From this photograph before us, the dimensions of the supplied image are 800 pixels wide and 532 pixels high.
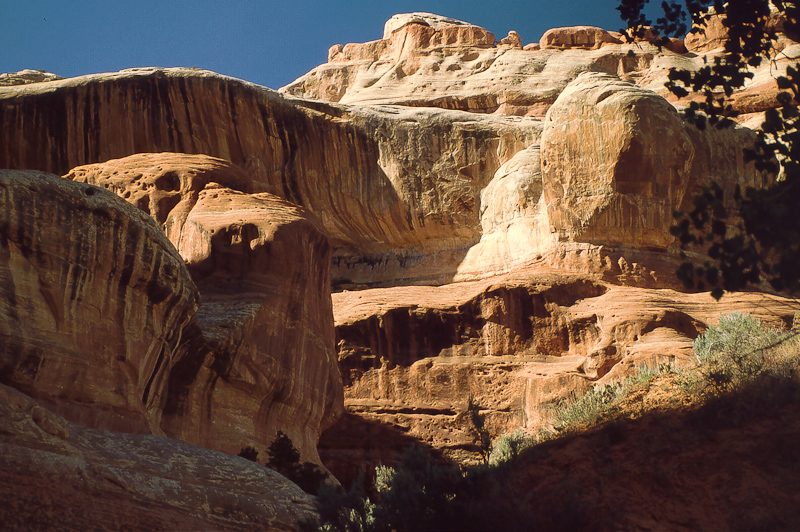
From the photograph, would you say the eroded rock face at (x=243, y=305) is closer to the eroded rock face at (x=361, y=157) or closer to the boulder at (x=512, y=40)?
the eroded rock face at (x=361, y=157)

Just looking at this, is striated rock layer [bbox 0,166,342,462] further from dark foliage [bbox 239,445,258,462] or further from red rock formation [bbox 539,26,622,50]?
red rock formation [bbox 539,26,622,50]

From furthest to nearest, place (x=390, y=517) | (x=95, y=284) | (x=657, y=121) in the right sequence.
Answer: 1. (x=657, y=121)
2. (x=95, y=284)
3. (x=390, y=517)

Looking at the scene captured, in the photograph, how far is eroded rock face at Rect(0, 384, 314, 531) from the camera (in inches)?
342

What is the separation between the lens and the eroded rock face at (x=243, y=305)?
17094 mm

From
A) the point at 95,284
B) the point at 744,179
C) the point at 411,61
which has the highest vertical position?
the point at 411,61

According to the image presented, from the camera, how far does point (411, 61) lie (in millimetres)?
52062

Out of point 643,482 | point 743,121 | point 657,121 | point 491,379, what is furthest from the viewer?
point 743,121

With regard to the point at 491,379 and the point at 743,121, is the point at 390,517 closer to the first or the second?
the point at 491,379

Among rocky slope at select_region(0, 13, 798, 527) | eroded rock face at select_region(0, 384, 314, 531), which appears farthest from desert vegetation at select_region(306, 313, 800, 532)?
rocky slope at select_region(0, 13, 798, 527)

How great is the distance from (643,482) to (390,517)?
119 inches

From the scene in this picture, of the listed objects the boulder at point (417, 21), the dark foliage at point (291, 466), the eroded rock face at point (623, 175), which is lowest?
the dark foliage at point (291, 466)

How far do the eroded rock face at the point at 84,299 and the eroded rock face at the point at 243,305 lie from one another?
1.90 m

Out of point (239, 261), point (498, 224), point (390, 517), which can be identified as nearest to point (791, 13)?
point (390, 517)

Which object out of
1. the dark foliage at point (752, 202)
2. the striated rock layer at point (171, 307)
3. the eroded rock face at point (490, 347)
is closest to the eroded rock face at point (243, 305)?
the striated rock layer at point (171, 307)
